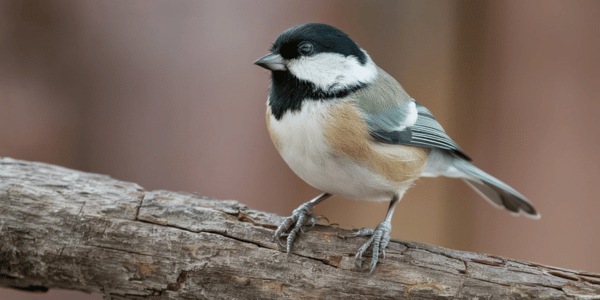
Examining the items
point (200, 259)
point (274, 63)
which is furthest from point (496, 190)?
point (200, 259)

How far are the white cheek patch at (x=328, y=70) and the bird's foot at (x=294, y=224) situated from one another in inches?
13.7

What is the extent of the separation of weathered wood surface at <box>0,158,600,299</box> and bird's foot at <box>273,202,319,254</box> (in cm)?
2

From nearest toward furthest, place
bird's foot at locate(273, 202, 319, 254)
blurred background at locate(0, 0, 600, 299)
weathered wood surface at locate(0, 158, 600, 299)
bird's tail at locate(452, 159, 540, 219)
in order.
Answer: weathered wood surface at locate(0, 158, 600, 299)
bird's foot at locate(273, 202, 319, 254)
bird's tail at locate(452, 159, 540, 219)
blurred background at locate(0, 0, 600, 299)

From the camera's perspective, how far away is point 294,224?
1.62 m

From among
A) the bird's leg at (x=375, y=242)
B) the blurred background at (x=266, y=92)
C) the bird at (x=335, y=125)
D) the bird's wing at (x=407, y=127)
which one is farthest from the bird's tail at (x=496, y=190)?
the blurred background at (x=266, y=92)

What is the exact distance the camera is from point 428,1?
8.68 feet

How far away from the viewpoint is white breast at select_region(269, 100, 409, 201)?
151cm

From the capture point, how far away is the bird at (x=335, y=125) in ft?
4.98

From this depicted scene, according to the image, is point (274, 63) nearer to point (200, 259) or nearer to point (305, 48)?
point (305, 48)

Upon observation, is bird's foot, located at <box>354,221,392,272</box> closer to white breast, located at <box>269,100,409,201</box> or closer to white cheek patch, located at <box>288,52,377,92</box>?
white breast, located at <box>269,100,409,201</box>

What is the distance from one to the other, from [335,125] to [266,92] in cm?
107

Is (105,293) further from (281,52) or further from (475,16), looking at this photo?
(475,16)

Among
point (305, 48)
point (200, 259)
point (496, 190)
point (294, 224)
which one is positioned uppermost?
point (305, 48)

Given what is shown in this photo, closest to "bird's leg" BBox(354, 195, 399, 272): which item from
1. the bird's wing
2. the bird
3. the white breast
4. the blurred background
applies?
the bird
